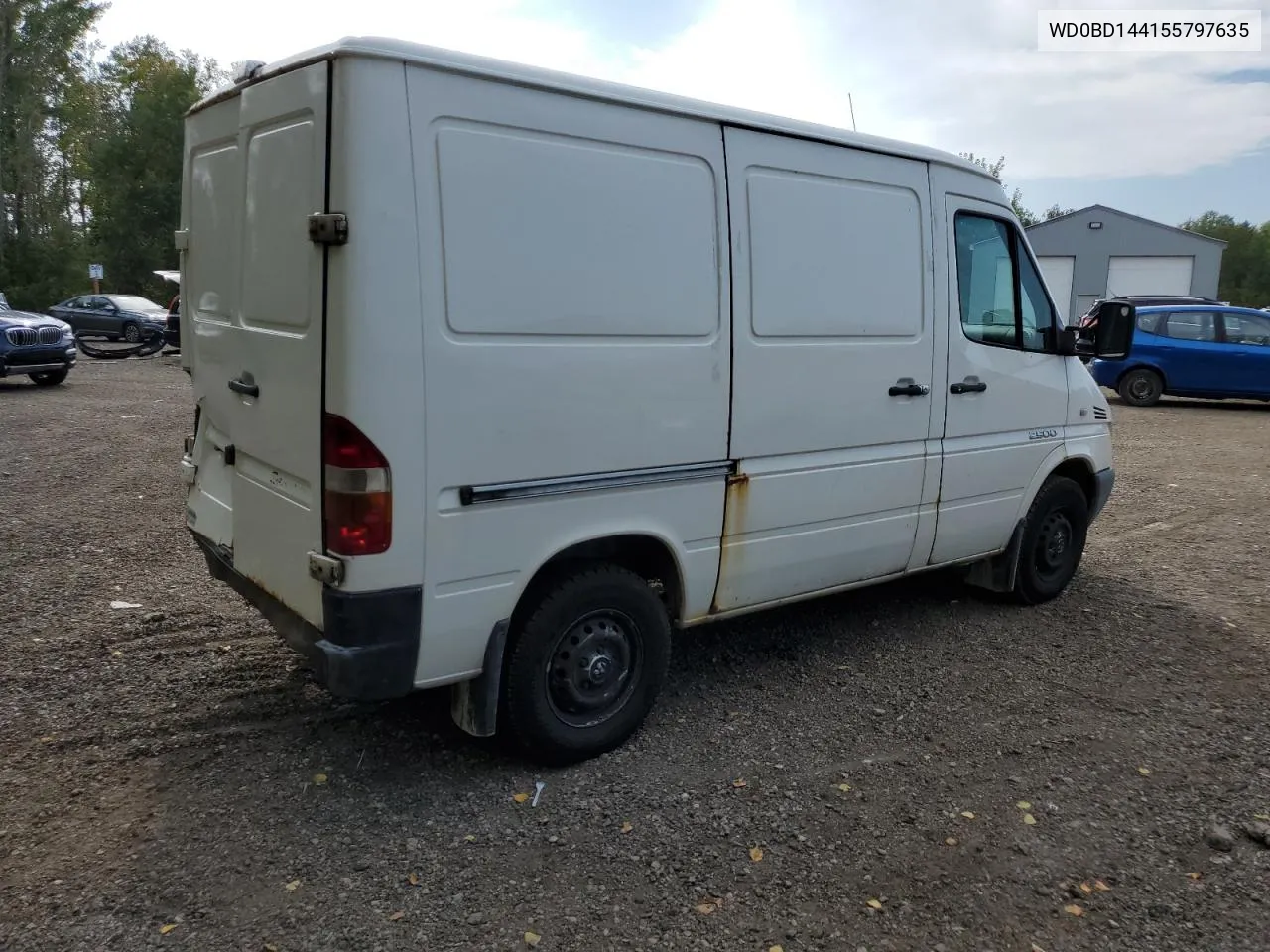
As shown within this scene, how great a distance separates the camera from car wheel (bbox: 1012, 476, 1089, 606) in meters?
5.58

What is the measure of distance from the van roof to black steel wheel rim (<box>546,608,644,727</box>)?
1.87 metres

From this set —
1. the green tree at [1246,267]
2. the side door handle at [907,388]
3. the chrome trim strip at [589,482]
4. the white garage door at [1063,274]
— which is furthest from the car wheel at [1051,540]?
the green tree at [1246,267]

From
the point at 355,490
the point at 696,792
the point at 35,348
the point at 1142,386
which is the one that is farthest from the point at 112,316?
the point at 696,792

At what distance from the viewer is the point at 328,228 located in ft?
9.71

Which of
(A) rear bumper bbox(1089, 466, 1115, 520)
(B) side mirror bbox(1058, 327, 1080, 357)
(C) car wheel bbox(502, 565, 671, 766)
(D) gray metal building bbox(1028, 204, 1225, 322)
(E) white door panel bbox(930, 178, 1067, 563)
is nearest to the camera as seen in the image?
(C) car wheel bbox(502, 565, 671, 766)

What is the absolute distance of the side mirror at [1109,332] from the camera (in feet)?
17.1

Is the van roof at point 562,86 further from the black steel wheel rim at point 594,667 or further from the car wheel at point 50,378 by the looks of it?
the car wheel at point 50,378

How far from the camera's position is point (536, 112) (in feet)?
10.7

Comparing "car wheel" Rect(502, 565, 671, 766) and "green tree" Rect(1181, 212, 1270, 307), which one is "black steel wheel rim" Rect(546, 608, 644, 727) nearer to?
"car wheel" Rect(502, 565, 671, 766)

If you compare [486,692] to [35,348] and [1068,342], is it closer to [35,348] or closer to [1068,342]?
[1068,342]

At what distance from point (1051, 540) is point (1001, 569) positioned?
1.33 ft

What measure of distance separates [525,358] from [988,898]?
2.24 metres

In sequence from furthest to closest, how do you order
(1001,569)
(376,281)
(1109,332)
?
1. (1001,569)
2. (1109,332)
3. (376,281)

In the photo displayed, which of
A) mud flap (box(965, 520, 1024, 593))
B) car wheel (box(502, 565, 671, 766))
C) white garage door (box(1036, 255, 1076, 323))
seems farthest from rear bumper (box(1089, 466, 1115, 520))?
white garage door (box(1036, 255, 1076, 323))
